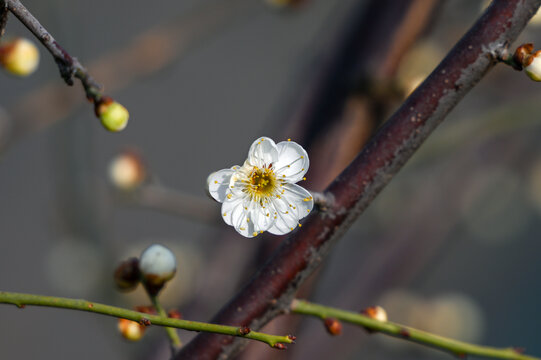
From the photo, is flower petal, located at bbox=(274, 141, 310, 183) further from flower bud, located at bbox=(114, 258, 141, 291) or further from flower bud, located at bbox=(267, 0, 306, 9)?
flower bud, located at bbox=(267, 0, 306, 9)

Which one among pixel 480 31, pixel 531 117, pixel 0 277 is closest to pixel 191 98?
pixel 0 277

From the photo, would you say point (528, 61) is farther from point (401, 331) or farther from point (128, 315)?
point (128, 315)

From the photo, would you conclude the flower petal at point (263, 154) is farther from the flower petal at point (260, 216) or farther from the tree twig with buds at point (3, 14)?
the tree twig with buds at point (3, 14)

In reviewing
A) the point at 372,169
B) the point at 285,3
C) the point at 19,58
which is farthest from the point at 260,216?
the point at 285,3

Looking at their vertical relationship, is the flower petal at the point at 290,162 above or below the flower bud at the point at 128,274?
below

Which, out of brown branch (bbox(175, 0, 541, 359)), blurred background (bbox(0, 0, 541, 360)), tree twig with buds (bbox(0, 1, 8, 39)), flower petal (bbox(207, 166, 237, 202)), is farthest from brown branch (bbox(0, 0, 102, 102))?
blurred background (bbox(0, 0, 541, 360))

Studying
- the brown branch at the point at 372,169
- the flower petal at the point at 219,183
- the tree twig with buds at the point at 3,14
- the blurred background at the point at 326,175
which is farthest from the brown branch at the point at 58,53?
the blurred background at the point at 326,175

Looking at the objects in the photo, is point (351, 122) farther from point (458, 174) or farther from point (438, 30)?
point (458, 174)
